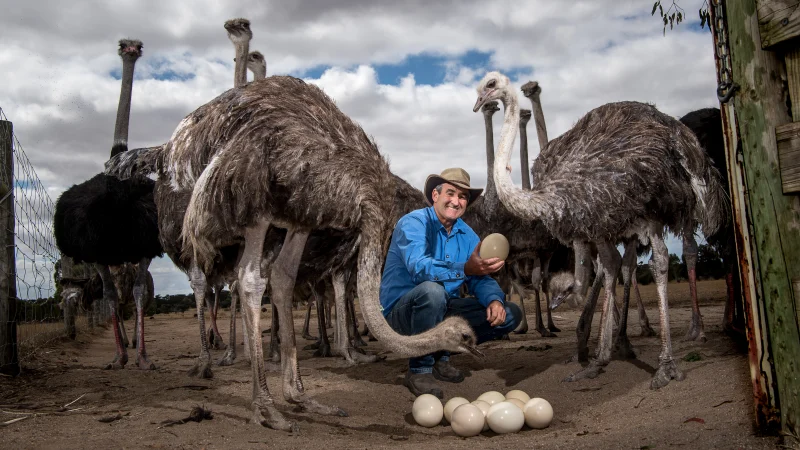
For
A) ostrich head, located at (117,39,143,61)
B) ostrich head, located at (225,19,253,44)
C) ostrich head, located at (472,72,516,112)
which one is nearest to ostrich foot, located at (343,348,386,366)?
ostrich head, located at (472,72,516,112)

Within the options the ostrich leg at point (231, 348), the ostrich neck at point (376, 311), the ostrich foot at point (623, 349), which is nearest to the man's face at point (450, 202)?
the ostrich neck at point (376, 311)

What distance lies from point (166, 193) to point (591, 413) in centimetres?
407

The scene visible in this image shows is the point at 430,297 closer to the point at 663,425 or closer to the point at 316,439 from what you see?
the point at 316,439

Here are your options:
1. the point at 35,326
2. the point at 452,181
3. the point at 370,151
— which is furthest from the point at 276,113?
the point at 35,326

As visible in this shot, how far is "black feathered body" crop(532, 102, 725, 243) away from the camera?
16.3ft

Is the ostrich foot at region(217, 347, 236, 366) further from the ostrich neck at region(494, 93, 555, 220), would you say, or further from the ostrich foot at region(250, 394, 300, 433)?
the ostrich neck at region(494, 93, 555, 220)

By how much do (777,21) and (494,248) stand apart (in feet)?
6.51

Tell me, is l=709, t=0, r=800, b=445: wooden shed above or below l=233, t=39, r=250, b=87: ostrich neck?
below

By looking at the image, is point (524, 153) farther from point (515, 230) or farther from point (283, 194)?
point (283, 194)

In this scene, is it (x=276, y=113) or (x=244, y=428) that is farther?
(x=276, y=113)

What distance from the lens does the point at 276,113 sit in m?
4.36

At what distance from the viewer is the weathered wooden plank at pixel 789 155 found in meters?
2.97

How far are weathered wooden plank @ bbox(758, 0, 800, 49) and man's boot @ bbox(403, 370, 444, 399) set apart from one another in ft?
9.46

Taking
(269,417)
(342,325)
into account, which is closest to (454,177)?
(269,417)
